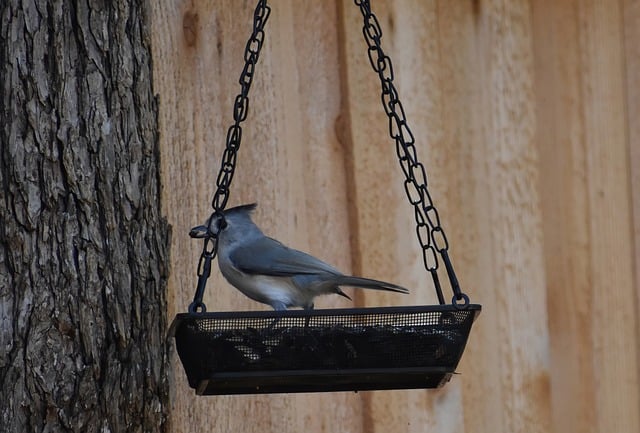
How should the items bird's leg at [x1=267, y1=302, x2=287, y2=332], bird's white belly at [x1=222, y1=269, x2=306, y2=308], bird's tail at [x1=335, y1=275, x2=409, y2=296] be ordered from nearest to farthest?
bird's leg at [x1=267, y1=302, x2=287, y2=332]
bird's tail at [x1=335, y1=275, x2=409, y2=296]
bird's white belly at [x1=222, y1=269, x2=306, y2=308]

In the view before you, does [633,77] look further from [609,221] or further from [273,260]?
[273,260]

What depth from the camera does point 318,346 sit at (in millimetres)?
2371

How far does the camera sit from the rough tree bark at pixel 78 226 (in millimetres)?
2514

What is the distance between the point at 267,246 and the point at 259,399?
1.70 ft

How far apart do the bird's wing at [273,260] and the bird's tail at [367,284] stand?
0.04 m

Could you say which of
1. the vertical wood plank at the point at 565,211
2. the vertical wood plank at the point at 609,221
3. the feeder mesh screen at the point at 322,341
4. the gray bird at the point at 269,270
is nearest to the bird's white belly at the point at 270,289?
the gray bird at the point at 269,270

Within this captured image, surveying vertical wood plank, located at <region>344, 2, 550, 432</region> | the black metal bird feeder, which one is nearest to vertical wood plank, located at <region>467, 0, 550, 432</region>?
vertical wood plank, located at <region>344, 2, 550, 432</region>

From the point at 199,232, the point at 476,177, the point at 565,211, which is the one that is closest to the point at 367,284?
the point at 199,232

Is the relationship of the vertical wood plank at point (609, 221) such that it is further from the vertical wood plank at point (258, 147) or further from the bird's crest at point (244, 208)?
the bird's crest at point (244, 208)

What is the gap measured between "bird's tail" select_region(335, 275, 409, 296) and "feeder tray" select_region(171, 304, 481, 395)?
0.22 metres

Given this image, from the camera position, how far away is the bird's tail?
2.63 m

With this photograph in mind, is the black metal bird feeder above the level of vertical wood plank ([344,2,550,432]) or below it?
below

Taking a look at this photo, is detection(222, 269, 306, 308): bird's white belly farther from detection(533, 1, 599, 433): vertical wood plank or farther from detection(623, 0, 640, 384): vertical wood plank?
detection(623, 0, 640, 384): vertical wood plank

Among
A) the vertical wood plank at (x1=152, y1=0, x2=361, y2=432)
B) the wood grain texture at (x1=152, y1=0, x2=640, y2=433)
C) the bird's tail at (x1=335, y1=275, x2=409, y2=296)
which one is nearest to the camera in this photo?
the bird's tail at (x1=335, y1=275, x2=409, y2=296)
